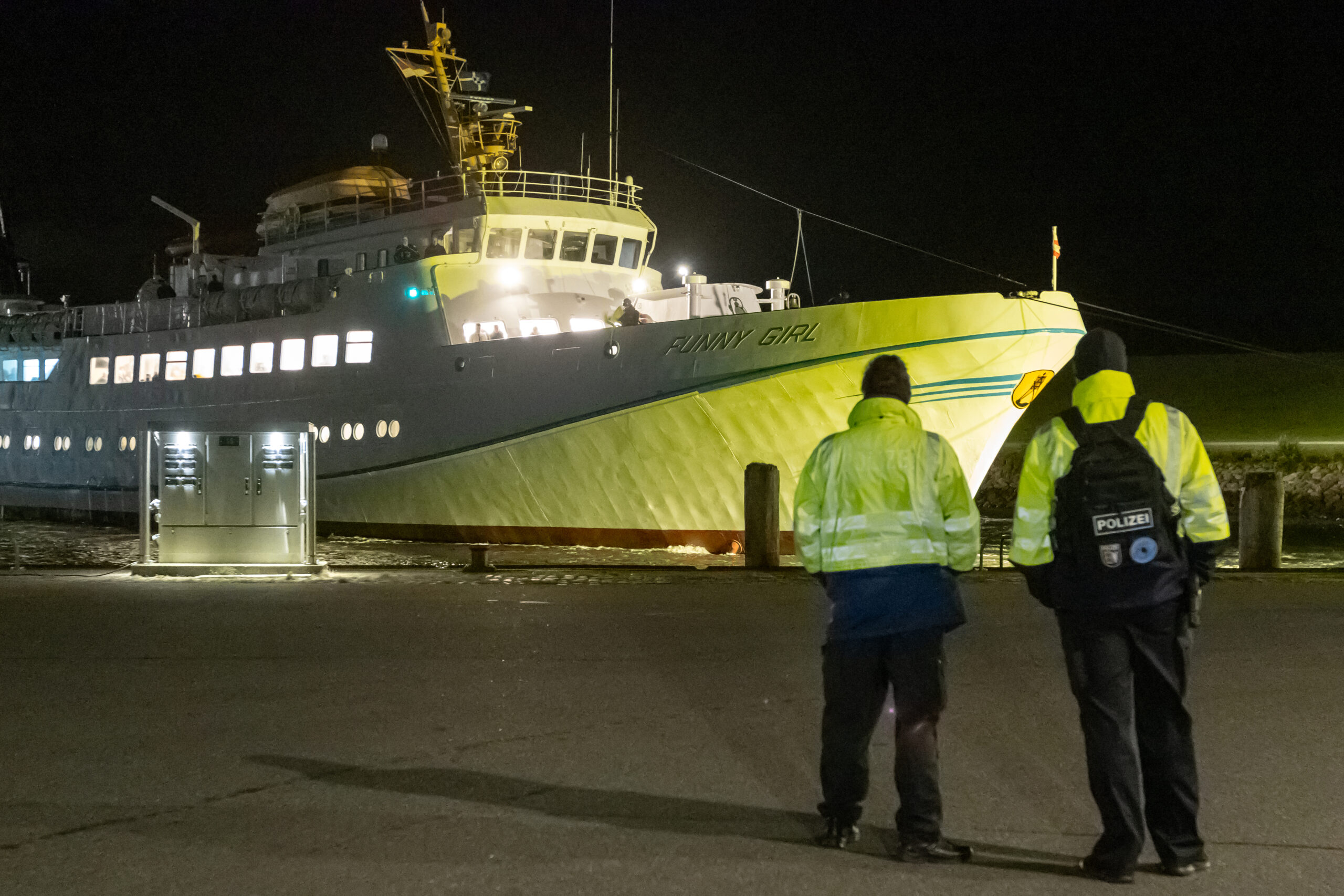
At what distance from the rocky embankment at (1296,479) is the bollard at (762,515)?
25.8 m

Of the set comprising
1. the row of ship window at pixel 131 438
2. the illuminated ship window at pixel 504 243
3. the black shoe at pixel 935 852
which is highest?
the illuminated ship window at pixel 504 243

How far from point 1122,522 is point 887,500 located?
72cm

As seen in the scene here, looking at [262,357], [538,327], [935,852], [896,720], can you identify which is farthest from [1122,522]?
[262,357]

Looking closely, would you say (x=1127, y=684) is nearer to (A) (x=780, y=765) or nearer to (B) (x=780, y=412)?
(A) (x=780, y=765)

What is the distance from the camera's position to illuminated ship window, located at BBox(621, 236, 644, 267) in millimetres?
21438

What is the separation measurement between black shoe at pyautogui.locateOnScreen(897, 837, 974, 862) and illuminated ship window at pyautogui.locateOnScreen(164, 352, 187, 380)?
75.9 feet

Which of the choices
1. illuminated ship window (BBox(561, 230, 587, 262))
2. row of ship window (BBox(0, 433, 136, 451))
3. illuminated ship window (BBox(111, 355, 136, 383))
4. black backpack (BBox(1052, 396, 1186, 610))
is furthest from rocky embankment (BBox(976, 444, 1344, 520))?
black backpack (BBox(1052, 396, 1186, 610))

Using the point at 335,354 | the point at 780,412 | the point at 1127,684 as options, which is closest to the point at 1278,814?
the point at 1127,684

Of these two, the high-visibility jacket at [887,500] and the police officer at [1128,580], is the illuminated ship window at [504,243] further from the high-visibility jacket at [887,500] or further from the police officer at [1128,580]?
the police officer at [1128,580]

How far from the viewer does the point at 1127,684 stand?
13.1 ft

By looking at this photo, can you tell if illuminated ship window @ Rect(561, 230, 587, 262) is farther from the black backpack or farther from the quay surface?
the black backpack

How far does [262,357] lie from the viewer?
22.9m

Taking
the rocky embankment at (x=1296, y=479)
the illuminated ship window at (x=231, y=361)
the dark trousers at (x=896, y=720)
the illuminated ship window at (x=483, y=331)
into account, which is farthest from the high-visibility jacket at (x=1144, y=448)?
the rocky embankment at (x=1296, y=479)

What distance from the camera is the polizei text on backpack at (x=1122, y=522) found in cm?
393
